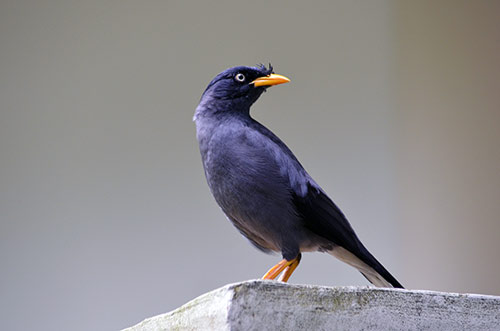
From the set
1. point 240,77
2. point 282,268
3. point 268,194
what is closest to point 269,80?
point 240,77

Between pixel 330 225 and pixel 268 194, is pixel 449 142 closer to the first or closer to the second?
pixel 330 225

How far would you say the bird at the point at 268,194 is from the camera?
170 centimetres

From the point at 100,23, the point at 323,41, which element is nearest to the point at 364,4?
the point at 323,41

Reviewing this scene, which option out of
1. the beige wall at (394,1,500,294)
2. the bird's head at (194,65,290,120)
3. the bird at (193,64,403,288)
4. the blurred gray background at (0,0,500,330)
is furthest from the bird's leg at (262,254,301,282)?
the beige wall at (394,1,500,294)

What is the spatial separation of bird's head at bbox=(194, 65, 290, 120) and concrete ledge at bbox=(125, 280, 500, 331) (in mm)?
648

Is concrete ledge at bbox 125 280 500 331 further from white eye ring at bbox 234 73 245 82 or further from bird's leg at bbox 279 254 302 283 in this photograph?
white eye ring at bbox 234 73 245 82

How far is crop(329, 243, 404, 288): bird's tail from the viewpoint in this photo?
1.80 meters

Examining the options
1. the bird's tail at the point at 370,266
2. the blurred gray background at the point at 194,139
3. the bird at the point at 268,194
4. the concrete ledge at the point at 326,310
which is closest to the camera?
the concrete ledge at the point at 326,310

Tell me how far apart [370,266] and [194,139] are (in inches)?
68.1

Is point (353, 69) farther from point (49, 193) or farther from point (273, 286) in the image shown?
point (273, 286)

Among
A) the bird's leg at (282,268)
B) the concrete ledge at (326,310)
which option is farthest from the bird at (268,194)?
the concrete ledge at (326,310)

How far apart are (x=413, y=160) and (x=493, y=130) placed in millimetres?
420

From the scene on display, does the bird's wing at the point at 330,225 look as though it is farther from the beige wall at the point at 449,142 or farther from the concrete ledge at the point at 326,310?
the beige wall at the point at 449,142

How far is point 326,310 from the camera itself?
1.28m
